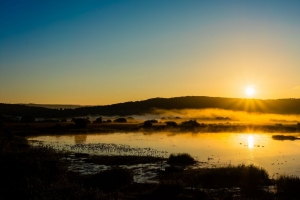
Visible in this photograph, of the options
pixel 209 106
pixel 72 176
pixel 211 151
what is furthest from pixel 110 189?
pixel 209 106

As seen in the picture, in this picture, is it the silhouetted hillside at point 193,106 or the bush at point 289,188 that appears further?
the silhouetted hillside at point 193,106

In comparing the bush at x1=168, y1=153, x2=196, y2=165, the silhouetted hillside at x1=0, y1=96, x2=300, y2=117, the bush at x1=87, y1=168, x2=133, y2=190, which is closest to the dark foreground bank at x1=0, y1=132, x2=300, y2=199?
the bush at x1=87, y1=168, x2=133, y2=190

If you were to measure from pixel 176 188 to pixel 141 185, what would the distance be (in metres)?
3.09

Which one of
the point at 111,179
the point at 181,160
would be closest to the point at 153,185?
the point at 111,179

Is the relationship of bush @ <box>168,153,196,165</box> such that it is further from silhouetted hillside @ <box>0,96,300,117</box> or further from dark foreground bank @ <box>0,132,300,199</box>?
silhouetted hillside @ <box>0,96,300,117</box>

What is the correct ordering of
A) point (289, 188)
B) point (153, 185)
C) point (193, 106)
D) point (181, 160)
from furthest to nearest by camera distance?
point (193, 106)
point (181, 160)
point (153, 185)
point (289, 188)

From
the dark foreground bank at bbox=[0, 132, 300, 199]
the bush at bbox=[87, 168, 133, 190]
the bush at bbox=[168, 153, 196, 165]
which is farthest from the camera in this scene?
the bush at bbox=[168, 153, 196, 165]

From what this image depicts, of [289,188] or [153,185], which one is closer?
[289,188]

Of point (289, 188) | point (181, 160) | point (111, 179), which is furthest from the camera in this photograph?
point (181, 160)

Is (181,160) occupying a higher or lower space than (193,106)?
lower

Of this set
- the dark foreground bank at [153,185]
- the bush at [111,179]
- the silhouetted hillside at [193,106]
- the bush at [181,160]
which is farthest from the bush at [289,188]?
the silhouetted hillside at [193,106]

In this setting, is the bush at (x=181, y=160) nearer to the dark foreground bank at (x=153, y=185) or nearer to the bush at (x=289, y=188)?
the dark foreground bank at (x=153, y=185)

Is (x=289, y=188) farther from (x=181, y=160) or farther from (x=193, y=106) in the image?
(x=193, y=106)

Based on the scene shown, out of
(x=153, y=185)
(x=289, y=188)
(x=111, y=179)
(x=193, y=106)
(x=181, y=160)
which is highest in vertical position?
(x=193, y=106)
